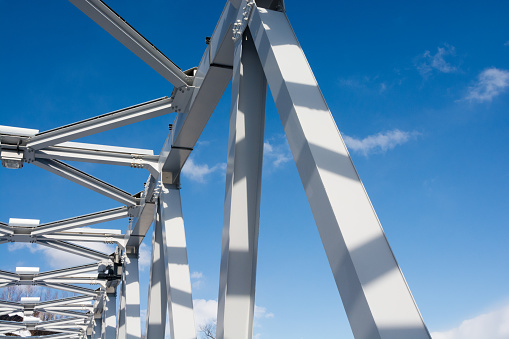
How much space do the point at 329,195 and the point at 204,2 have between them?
5.41 m

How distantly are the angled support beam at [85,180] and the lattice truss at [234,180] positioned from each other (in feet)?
0.07

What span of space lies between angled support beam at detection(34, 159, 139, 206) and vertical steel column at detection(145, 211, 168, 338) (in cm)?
196

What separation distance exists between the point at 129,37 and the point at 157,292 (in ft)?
14.5

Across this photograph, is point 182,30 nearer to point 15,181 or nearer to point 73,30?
point 73,30

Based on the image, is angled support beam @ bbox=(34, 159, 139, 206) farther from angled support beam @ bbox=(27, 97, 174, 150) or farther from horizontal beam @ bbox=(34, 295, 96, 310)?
horizontal beam @ bbox=(34, 295, 96, 310)

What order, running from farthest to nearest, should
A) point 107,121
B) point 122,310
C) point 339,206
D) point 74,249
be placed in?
point 74,249 → point 122,310 → point 107,121 → point 339,206

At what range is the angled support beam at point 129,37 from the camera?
237 inches

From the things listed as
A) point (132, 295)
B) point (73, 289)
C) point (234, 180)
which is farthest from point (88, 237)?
point (234, 180)

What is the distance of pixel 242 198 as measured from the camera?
491cm

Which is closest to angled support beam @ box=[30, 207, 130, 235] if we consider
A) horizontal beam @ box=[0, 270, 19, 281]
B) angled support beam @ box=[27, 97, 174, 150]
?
angled support beam @ box=[27, 97, 174, 150]

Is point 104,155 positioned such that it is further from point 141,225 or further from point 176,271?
point 176,271

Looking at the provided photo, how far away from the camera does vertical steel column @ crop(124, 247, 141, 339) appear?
11.2m

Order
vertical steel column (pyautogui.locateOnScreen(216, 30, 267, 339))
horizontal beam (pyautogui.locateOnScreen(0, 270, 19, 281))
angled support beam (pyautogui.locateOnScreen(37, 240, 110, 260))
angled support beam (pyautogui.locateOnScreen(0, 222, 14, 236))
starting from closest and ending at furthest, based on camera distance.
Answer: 1. vertical steel column (pyautogui.locateOnScreen(216, 30, 267, 339))
2. angled support beam (pyautogui.locateOnScreen(0, 222, 14, 236))
3. angled support beam (pyautogui.locateOnScreen(37, 240, 110, 260))
4. horizontal beam (pyautogui.locateOnScreen(0, 270, 19, 281))

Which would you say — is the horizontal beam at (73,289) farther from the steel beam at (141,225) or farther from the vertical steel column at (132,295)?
the steel beam at (141,225)
